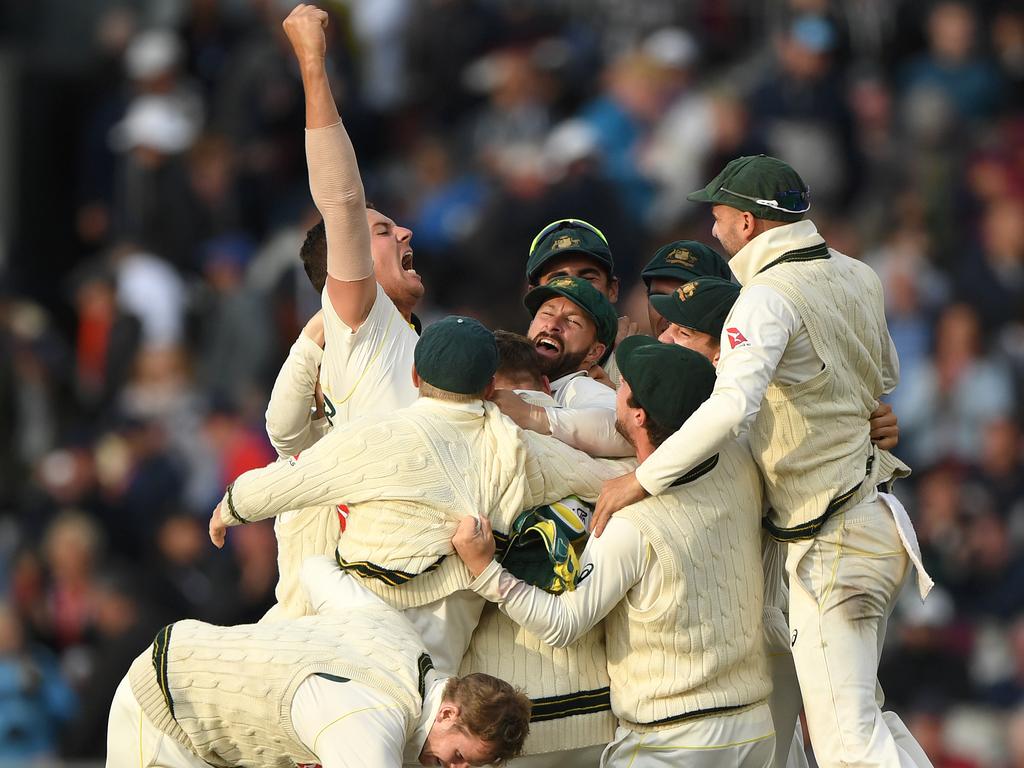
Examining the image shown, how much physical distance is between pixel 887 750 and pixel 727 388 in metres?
1.21

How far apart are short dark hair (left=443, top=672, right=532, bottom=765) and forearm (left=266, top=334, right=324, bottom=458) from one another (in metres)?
1.36

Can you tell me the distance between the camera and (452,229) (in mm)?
12984

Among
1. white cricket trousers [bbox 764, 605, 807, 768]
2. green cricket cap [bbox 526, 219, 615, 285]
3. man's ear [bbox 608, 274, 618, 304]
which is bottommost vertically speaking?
white cricket trousers [bbox 764, 605, 807, 768]

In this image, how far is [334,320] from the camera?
599 centimetres

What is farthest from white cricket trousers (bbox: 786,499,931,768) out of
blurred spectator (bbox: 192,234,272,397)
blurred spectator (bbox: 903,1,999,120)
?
blurred spectator (bbox: 903,1,999,120)

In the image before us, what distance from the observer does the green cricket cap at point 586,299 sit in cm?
643

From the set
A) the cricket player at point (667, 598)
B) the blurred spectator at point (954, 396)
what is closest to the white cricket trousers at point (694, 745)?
the cricket player at point (667, 598)

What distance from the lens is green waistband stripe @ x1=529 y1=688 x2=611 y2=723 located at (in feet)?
18.9

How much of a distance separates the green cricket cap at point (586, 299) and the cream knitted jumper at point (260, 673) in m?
1.34

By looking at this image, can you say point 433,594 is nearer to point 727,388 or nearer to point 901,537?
point 727,388

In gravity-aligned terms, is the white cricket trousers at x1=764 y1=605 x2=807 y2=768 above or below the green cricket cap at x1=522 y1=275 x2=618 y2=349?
below

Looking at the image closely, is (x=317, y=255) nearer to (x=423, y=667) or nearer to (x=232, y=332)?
(x=423, y=667)

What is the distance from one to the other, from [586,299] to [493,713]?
1.67 m

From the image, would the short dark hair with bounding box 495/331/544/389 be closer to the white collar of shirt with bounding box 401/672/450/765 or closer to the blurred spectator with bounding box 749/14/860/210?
the white collar of shirt with bounding box 401/672/450/765
